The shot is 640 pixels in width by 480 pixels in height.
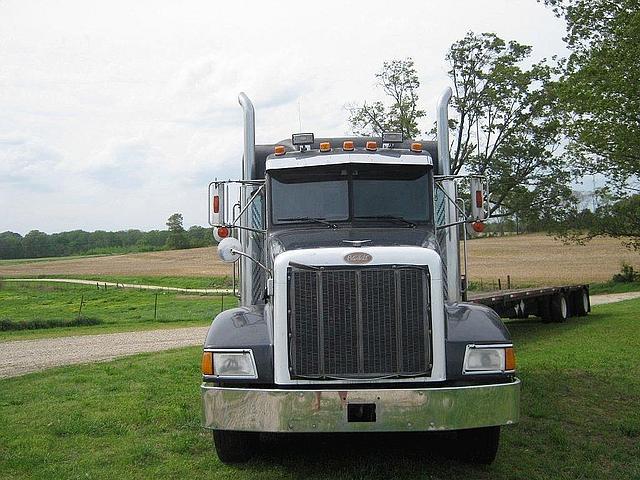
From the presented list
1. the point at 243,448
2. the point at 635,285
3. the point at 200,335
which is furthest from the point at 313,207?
the point at 635,285

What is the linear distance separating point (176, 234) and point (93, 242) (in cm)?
1616

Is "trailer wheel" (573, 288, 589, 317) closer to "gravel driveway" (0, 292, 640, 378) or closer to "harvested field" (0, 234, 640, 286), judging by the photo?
"gravel driveway" (0, 292, 640, 378)

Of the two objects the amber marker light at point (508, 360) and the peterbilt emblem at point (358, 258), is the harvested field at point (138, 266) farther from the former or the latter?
the amber marker light at point (508, 360)

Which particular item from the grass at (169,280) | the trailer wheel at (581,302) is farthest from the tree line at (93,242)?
the trailer wheel at (581,302)

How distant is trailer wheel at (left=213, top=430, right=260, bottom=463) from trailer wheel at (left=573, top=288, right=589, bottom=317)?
17.5 metres

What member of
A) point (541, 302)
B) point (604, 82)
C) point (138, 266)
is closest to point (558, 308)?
point (541, 302)

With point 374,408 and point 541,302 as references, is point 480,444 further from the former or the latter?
point 541,302

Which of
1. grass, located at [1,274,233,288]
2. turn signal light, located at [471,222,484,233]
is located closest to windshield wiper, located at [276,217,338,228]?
turn signal light, located at [471,222,484,233]

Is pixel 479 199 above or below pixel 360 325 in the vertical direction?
above

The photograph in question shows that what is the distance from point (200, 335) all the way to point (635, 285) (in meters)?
27.3

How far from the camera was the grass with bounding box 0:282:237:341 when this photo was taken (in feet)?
96.7

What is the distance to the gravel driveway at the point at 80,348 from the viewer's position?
1545 centimetres

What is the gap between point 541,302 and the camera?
66.0 feet

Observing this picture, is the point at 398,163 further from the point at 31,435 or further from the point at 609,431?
the point at 31,435
